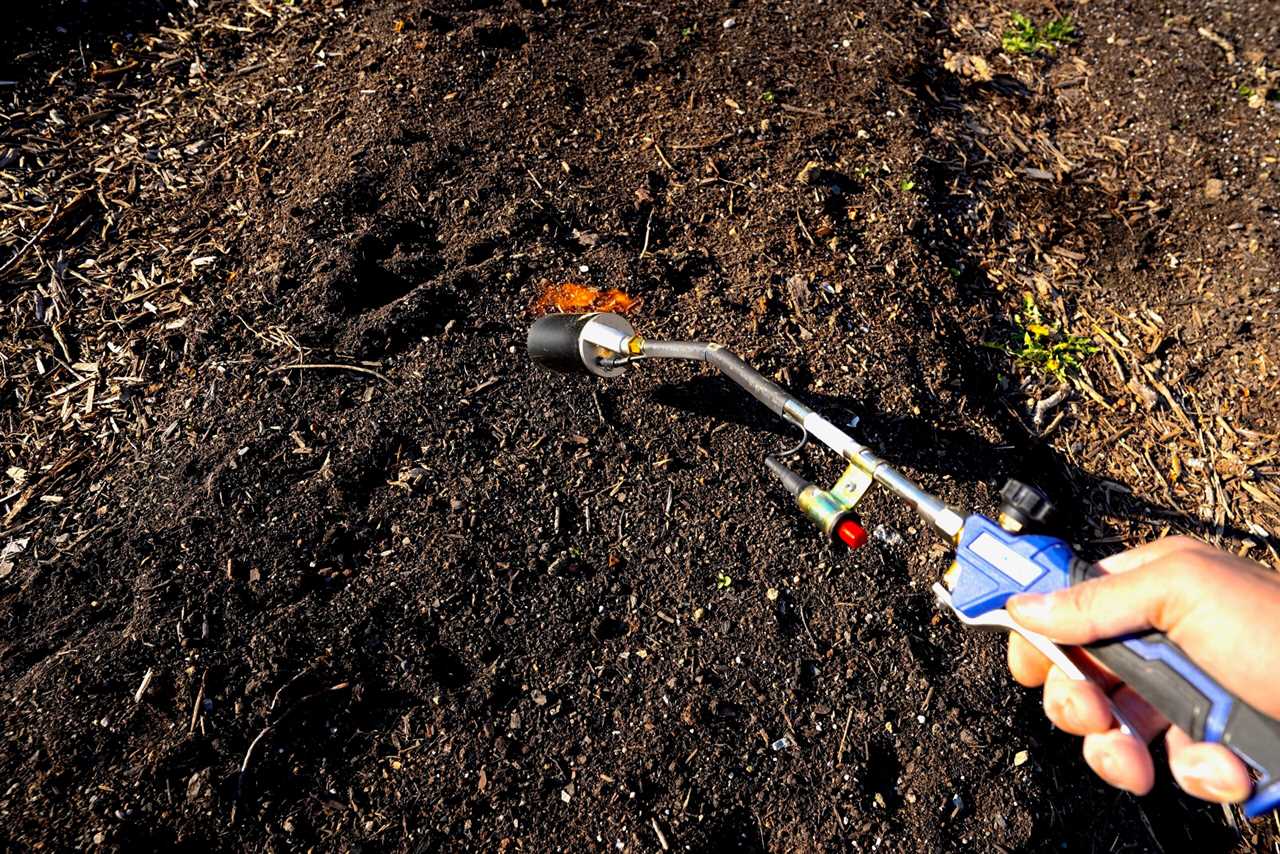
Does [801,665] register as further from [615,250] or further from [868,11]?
[868,11]

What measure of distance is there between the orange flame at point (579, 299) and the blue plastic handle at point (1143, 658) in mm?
1723

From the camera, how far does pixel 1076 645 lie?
2.03 meters

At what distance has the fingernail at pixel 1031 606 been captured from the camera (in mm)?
2043

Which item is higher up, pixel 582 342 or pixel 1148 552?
pixel 1148 552

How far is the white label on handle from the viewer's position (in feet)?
6.95

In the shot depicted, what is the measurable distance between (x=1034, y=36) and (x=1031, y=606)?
13.3 ft

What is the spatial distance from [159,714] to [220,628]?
0.29 meters

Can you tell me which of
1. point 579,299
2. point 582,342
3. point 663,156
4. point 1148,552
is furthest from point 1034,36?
point 1148,552

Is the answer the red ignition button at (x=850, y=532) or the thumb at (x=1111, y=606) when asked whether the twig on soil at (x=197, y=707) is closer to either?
the red ignition button at (x=850, y=532)

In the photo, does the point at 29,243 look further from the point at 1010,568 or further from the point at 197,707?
the point at 1010,568

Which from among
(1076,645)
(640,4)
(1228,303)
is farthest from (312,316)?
(1228,303)

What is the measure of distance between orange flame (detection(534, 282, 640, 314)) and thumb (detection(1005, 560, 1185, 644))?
78.3 inches

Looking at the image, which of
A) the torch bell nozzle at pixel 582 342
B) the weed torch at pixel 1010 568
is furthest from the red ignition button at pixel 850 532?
the torch bell nozzle at pixel 582 342

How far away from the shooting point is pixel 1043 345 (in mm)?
3715
